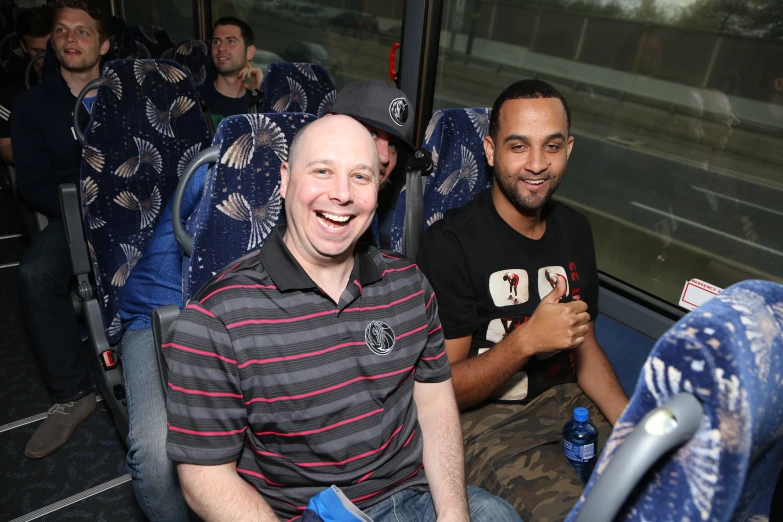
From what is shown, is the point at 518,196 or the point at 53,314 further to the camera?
the point at 53,314

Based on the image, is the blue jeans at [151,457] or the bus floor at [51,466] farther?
the bus floor at [51,466]

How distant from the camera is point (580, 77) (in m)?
2.54

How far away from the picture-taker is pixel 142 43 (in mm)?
4934

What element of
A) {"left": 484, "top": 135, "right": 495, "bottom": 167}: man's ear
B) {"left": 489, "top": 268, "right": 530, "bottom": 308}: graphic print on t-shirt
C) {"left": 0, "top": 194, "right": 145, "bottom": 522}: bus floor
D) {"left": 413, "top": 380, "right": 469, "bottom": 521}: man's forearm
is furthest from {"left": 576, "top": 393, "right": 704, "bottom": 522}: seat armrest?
{"left": 0, "top": 194, "right": 145, "bottom": 522}: bus floor

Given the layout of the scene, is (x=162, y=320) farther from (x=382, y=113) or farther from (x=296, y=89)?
(x=296, y=89)

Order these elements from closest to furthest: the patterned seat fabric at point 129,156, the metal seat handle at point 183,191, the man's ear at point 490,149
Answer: the metal seat handle at point 183,191 → the man's ear at point 490,149 → the patterned seat fabric at point 129,156

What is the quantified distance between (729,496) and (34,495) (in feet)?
7.48

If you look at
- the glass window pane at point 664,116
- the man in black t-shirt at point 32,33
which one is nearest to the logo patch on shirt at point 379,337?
the glass window pane at point 664,116

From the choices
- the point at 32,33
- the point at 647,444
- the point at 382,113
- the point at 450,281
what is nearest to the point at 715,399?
the point at 647,444

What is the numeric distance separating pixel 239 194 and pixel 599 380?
119 cm

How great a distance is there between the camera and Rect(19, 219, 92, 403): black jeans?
231cm

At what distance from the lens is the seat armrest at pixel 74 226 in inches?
80.4

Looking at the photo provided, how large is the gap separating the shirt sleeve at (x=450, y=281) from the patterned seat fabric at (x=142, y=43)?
4087 millimetres

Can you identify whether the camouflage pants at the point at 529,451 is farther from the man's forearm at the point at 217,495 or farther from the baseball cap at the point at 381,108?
the baseball cap at the point at 381,108
